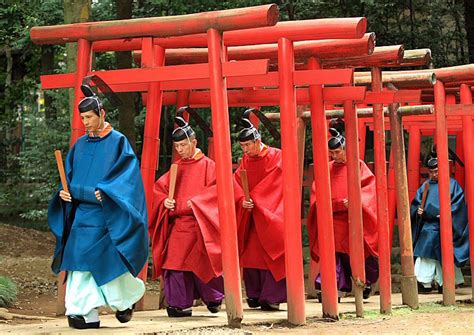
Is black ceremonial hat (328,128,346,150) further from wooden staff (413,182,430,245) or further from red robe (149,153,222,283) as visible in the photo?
wooden staff (413,182,430,245)

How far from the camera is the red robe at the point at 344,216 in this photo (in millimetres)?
12781

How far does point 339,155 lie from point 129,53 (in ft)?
14.0

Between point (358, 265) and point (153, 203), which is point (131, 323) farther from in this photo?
point (358, 265)

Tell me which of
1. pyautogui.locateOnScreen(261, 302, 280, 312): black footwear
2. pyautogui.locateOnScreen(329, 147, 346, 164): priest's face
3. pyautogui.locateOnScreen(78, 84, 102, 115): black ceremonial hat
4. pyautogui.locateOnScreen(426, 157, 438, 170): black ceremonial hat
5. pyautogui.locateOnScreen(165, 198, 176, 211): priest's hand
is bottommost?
pyautogui.locateOnScreen(261, 302, 280, 312): black footwear

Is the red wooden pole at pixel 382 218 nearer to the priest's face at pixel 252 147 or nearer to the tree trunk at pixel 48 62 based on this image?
the priest's face at pixel 252 147

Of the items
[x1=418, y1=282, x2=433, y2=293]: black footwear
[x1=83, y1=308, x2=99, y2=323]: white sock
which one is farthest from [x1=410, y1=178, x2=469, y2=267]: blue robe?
[x1=83, y1=308, x2=99, y2=323]: white sock

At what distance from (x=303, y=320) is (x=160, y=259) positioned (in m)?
1.82

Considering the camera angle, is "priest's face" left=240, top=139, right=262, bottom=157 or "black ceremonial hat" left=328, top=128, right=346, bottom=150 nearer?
"priest's face" left=240, top=139, right=262, bottom=157

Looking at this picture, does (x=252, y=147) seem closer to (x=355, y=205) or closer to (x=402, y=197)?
(x=355, y=205)

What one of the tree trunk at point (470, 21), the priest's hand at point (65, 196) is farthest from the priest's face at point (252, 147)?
the tree trunk at point (470, 21)

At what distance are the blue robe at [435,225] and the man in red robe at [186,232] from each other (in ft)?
19.8

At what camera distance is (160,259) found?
10.4 meters

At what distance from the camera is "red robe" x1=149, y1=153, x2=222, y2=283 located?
1012 cm

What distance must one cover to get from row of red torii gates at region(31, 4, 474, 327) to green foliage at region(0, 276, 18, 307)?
7.62 feet
